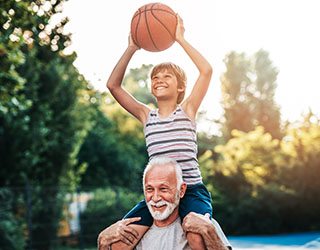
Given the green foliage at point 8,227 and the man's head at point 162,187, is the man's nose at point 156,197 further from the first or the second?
the green foliage at point 8,227

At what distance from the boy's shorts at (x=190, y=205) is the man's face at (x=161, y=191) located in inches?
4.4

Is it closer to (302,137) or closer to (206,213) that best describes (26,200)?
(302,137)

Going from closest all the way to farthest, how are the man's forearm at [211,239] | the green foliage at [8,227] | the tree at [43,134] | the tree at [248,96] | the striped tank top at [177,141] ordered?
the man's forearm at [211,239] < the striped tank top at [177,141] < the green foliage at [8,227] < the tree at [43,134] < the tree at [248,96]

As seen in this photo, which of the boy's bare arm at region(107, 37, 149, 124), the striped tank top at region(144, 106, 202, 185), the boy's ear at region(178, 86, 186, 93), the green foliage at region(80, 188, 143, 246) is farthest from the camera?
the green foliage at region(80, 188, 143, 246)

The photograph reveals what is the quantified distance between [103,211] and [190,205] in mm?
19681

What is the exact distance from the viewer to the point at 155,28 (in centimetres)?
454

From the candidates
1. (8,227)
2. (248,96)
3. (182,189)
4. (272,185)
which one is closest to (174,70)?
(182,189)

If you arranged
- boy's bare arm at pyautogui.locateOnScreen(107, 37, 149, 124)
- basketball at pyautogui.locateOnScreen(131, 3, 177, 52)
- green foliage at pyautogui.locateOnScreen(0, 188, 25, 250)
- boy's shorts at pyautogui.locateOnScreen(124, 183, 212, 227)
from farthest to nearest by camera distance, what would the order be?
green foliage at pyautogui.locateOnScreen(0, 188, 25, 250) < basketball at pyautogui.locateOnScreen(131, 3, 177, 52) < boy's bare arm at pyautogui.locateOnScreen(107, 37, 149, 124) < boy's shorts at pyautogui.locateOnScreen(124, 183, 212, 227)

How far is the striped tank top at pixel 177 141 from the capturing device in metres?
4.00

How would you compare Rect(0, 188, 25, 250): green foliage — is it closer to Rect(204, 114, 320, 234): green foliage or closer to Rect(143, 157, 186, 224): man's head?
Rect(204, 114, 320, 234): green foliage

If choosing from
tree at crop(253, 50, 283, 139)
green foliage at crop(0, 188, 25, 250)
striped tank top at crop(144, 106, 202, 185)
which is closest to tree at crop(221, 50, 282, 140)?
tree at crop(253, 50, 283, 139)

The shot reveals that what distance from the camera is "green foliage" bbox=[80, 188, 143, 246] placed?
2244 centimetres

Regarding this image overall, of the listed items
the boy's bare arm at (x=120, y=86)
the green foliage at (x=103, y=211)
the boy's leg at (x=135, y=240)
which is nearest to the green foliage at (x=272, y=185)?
the green foliage at (x=103, y=211)

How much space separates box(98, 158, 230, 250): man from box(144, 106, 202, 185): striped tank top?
0.20 metres
